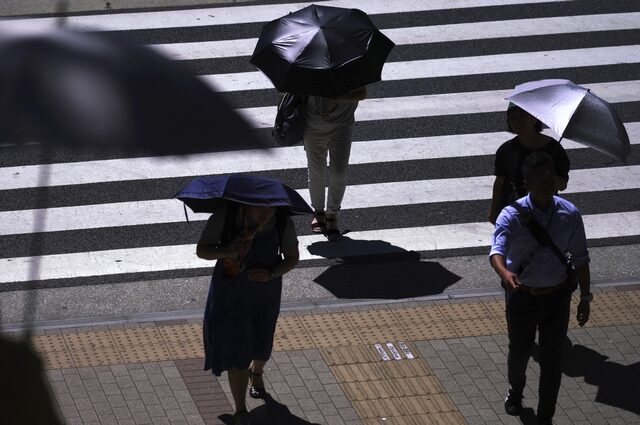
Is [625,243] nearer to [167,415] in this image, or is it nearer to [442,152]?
[442,152]

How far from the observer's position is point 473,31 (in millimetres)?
14469

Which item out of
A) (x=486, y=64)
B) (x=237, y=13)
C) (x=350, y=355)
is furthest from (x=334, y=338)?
(x=237, y=13)

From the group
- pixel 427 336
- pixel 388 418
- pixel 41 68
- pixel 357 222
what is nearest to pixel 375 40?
pixel 357 222

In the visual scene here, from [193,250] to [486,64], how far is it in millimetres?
4673

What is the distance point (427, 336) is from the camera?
923cm

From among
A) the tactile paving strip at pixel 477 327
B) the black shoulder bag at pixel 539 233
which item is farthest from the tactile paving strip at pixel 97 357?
the black shoulder bag at pixel 539 233

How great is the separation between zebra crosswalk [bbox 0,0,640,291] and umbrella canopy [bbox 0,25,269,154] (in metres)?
5.64

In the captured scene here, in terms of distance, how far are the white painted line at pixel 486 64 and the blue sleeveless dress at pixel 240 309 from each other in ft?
18.6

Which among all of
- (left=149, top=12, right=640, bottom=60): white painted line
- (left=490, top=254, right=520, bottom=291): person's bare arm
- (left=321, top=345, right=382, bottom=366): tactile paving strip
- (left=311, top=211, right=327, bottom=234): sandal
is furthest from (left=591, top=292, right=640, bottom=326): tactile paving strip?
(left=149, top=12, right=640, bottom=60): white painted line

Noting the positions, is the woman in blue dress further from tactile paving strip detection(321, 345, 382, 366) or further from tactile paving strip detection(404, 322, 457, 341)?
tactile paving strip detection(404, 322, 457, 341)

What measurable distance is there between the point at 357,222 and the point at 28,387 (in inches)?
315

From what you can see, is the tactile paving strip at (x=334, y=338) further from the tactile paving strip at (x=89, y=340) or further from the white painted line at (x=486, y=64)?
the white painted line at (x=486, y=64)

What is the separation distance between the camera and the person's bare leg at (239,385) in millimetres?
7801

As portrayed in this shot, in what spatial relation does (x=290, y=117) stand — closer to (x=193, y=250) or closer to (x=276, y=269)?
(x=193, y=250)
